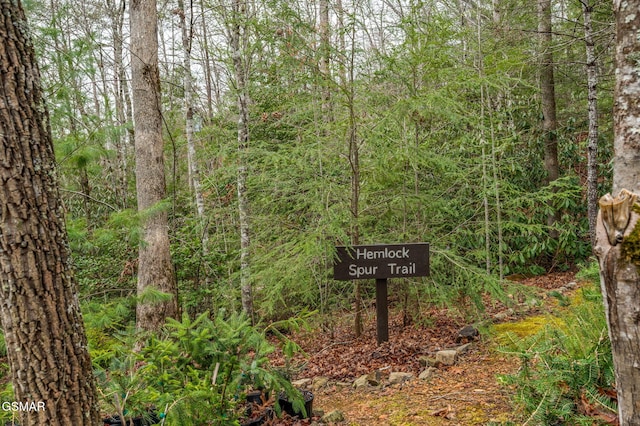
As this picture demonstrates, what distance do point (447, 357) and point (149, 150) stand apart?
170 inches

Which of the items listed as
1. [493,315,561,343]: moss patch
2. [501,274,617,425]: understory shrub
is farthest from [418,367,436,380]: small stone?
[501,274,617,425]: understory shrub

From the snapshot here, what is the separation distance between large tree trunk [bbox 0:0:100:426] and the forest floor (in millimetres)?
1859

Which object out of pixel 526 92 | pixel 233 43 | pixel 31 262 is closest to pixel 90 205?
pixel 233 43

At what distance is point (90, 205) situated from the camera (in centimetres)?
1032

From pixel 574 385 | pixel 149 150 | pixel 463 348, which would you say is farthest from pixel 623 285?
pixel 149 150

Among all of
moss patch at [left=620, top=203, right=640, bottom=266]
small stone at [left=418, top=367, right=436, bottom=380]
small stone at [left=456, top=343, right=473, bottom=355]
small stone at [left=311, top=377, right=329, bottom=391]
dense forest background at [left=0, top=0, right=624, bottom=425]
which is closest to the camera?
moss patch at [left=620, top=203, right=640, bottom=266]

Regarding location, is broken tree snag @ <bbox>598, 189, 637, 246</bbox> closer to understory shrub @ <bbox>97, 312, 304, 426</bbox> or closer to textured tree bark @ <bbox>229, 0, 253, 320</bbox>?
understory shrub @ <bbox>97, 312, 304, 426</bbox>

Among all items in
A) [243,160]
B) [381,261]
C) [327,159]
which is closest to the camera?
[381,261]

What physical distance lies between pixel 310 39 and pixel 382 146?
1427 mm

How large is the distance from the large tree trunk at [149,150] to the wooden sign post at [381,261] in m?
2.40

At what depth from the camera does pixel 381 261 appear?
195 inches

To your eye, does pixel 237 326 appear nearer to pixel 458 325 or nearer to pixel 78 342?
pixel 78 342

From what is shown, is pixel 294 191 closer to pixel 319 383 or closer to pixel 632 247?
pixel 319 383

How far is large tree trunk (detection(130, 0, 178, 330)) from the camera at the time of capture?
586cm
